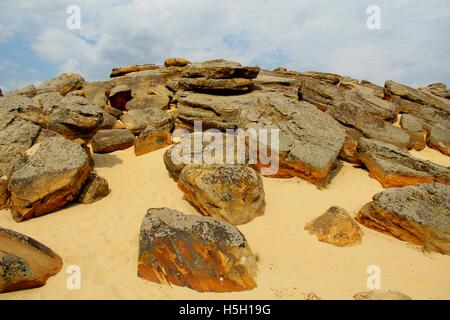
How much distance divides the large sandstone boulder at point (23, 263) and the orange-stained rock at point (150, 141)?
5.43 m

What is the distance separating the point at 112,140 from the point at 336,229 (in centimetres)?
754

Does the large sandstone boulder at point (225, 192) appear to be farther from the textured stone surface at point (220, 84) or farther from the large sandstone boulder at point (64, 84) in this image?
the large sandstone boulder at point (64, 84)

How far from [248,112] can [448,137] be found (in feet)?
28.3

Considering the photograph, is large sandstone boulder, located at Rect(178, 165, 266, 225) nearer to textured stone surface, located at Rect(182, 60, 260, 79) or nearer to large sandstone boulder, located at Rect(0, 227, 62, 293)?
large sandstone boulder, located at Rect(0, 227, 62, 293)

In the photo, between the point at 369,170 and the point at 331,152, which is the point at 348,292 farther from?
the point at 369,170

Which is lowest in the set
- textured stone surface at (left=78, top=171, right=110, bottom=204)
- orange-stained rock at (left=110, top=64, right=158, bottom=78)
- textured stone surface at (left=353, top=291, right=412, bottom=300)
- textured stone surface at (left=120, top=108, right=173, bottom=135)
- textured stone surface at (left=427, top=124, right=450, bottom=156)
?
textured stone surface at (left=353, top=291, right=412, bottom=300)

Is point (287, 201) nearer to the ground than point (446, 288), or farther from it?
farther from it

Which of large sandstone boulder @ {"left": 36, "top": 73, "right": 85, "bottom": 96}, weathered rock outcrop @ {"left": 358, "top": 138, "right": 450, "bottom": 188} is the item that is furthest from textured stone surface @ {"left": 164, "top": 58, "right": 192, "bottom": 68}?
weathered rock outcrop @ {"left": 358, "top": 138, "right": 450, "bottom": 188}

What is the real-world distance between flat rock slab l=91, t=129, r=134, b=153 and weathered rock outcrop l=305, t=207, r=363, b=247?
6938 mm

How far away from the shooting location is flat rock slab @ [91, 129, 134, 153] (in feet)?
33.2

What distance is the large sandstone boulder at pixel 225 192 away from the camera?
627 centimetres

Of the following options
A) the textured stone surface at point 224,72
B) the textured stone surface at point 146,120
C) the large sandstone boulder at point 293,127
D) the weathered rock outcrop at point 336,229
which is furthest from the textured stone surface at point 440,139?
the textured stone surface at point 146,120

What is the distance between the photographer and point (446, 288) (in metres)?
4.48
